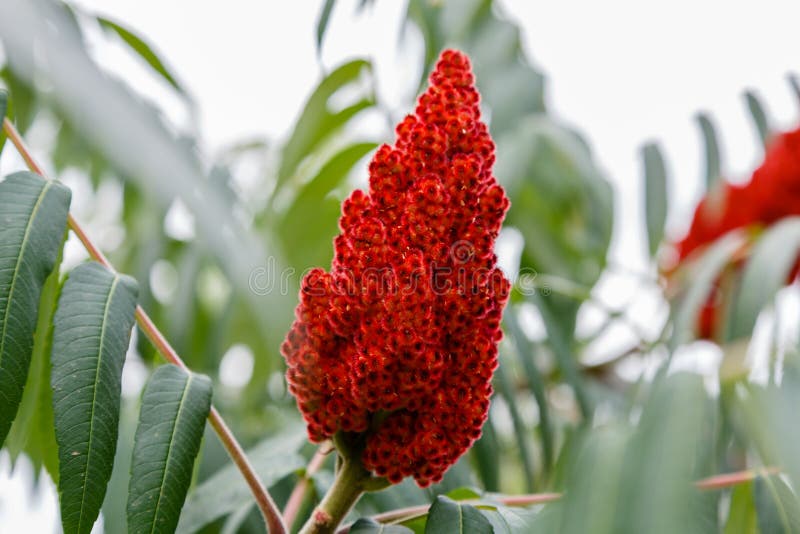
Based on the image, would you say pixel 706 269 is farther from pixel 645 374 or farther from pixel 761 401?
pixel 761 401

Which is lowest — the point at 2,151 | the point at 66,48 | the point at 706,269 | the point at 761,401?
the point at 706,269

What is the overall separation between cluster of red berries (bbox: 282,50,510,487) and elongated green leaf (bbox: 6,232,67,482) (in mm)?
348

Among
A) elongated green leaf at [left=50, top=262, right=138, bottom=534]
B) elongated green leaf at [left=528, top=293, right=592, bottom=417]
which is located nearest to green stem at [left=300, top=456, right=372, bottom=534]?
elongated green leaf at [left=50, top=262, right=138, bottom=534]

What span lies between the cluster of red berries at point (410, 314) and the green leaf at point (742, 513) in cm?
38

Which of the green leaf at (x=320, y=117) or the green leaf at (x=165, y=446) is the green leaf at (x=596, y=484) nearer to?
the green leaf at (x=165, y=446)

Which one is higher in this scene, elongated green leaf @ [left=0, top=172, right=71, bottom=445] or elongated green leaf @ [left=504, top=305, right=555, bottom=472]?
elongated green leaf @ [left=0, top=172, right=71, bottom=445]

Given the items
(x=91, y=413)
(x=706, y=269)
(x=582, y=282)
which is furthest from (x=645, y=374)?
(x=91, y=413)

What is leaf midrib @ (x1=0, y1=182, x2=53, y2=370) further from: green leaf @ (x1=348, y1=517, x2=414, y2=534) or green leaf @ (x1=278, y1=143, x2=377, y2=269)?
green leaf @ (x1=278, y1=143, x2=377, y2=269)

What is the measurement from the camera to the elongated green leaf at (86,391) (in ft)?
3.23

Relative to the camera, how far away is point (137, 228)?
91.0 inches

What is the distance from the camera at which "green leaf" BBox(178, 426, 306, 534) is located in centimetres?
141

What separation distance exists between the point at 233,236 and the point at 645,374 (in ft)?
2.95

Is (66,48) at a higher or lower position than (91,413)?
higher

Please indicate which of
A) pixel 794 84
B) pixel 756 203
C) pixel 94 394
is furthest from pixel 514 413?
pixel 756 203
